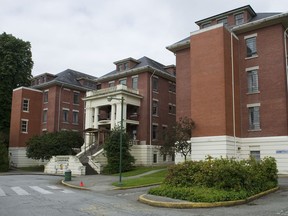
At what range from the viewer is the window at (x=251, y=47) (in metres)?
33.4

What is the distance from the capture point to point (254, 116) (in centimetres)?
3259

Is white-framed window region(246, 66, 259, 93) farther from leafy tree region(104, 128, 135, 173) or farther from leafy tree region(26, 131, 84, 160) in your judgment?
leafy tree region(26, 131, 84, 160)

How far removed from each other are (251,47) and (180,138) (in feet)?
36.7

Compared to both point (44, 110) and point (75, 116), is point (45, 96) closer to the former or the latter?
point (44, 110)

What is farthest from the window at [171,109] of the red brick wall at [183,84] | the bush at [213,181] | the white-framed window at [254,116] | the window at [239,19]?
the bush at [213,181]

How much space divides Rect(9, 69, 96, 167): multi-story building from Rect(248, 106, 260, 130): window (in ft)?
98.9

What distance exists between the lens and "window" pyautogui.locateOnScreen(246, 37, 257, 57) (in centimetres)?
3344

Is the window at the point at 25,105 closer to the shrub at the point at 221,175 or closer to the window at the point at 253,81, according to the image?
the window at the point at 253,81

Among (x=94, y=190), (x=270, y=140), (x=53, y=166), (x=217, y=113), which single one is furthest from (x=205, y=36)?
(x=53, y=166)

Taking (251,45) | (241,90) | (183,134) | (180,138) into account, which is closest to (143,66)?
(241,90)

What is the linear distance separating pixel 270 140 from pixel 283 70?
6.29 m

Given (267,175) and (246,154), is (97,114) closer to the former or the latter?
(246,154)

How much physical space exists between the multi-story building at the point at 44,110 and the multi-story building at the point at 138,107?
8.83 m

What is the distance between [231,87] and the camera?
106 ft
